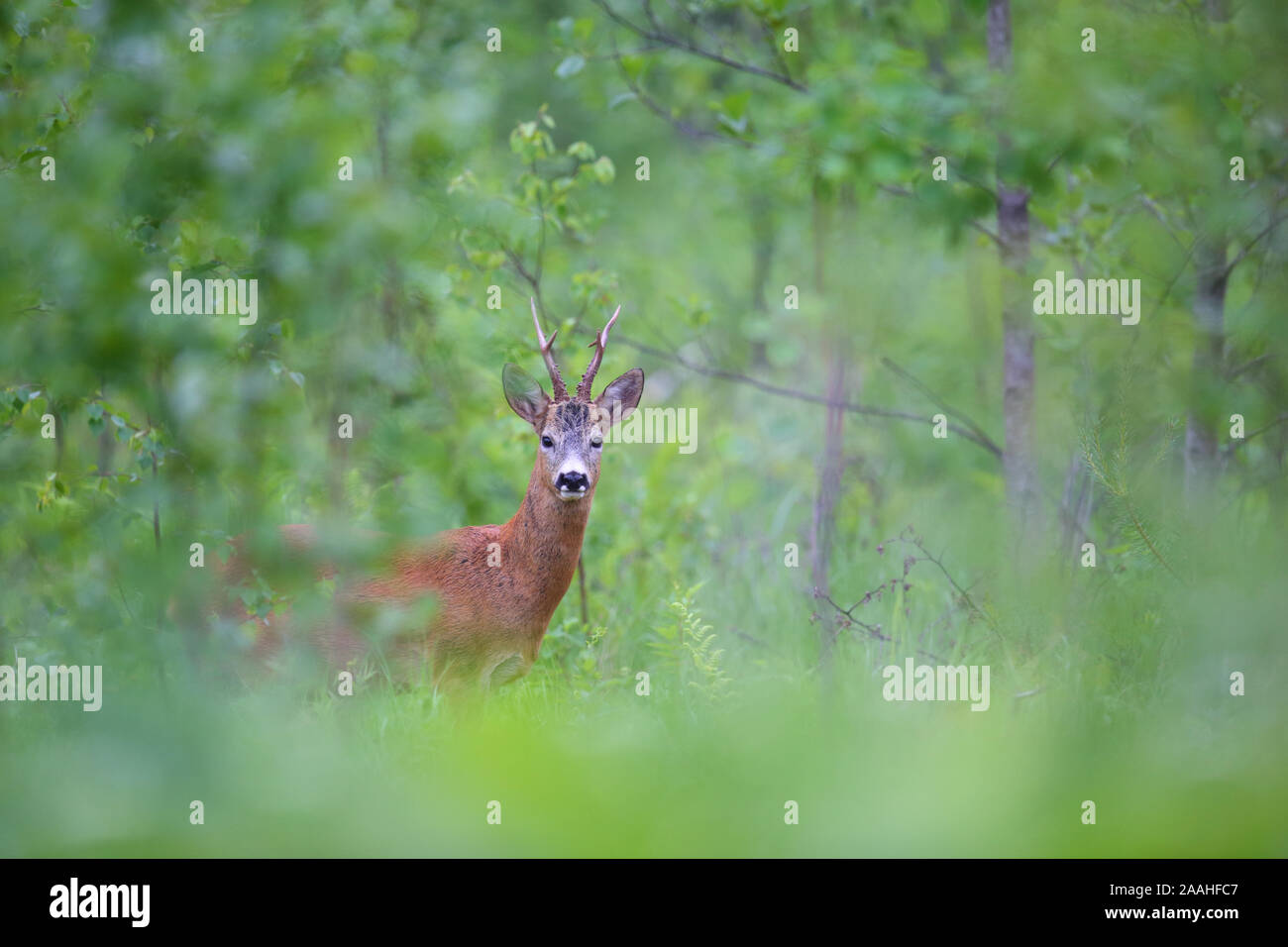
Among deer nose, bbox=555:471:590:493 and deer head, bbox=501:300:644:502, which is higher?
deer head, bbox=501:300:644:502

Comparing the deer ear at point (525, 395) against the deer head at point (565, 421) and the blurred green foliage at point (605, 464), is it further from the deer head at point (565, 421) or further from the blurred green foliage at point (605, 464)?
the blurred green foliage at point (605, 464)

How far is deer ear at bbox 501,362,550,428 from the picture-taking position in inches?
221

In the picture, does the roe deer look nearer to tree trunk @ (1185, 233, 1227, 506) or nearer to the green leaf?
the green leaf

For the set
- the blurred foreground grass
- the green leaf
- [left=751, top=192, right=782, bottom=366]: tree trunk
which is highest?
[left=751, top=192, right=782, bottom=366]: tree trunk

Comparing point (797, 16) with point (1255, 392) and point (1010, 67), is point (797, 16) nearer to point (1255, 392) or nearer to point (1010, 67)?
point (1010, 67)

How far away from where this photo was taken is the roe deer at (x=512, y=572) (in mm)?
5477

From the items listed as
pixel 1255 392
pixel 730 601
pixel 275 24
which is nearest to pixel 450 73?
pixel 730 601

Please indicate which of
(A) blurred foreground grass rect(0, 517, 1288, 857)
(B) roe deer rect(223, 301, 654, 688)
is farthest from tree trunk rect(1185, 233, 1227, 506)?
(B) roe deer rect(223, 301, 654, 688)

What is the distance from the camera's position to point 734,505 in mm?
8906

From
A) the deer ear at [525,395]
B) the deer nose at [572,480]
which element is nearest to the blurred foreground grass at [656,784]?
the deer nose at [572,480]

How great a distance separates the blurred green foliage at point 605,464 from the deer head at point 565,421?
0.59 meters

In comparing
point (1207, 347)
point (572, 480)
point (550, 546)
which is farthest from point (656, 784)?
point (1207, 347)

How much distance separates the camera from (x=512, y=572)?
5703mm

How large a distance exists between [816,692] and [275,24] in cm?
286
